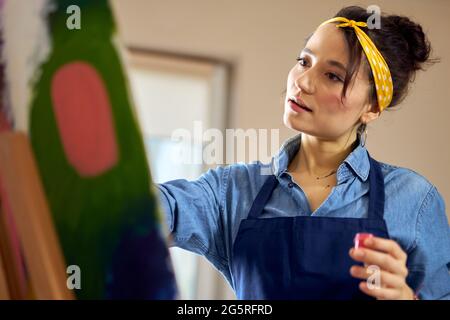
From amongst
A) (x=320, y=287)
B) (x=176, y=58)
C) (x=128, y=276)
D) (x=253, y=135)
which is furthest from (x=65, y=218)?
(x=176, y=58)

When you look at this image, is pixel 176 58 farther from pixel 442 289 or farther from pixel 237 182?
pixel 442 289

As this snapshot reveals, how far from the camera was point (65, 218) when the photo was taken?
52 centimetres

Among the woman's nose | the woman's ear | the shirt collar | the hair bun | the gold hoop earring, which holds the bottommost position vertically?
the shirt collar

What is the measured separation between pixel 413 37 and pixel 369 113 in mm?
114

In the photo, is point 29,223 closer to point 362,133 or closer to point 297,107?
point 297,107

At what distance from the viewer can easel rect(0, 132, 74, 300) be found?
1.62ft

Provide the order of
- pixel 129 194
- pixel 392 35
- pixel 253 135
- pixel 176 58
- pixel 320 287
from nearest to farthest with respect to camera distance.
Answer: pixel 129 194 → pixel 320 287 → pixel 392 35 → pixel 253 135 → pixel 176 58

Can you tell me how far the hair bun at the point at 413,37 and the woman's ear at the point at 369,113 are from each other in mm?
84

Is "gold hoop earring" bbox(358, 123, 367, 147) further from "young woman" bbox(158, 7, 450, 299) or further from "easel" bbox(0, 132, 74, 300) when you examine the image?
"easel" bbox(0, 132, 74, 300)

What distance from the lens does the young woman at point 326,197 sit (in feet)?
2.41

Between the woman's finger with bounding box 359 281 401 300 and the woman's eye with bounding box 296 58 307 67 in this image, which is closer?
the woman's finger with bounding box 359 281 401 300
